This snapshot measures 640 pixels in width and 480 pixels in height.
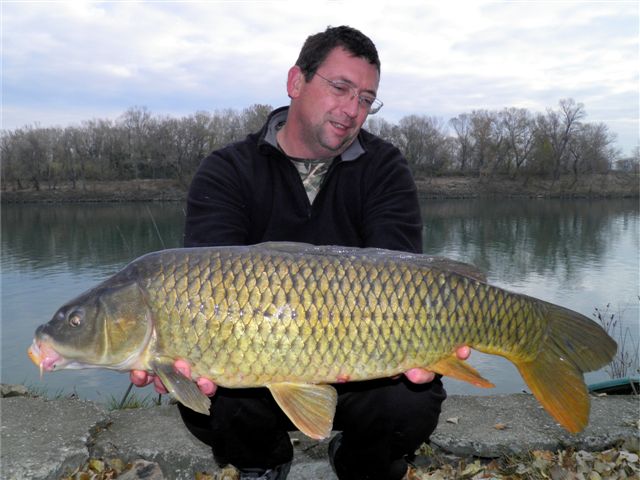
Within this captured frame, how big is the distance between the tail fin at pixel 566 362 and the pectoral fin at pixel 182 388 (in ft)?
2.93

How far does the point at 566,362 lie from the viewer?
1.66m

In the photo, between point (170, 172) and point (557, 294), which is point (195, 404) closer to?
point (557, 294)

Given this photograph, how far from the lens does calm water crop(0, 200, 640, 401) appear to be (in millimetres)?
5582

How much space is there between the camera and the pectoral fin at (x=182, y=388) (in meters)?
1.47

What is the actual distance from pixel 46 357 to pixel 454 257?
1043 cm

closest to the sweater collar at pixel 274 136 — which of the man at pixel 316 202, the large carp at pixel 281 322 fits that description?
the man at pixel 316 202

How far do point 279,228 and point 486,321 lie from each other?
830mm

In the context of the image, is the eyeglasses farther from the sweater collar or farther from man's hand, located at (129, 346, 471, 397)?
man's hand, located at (129, 346, 471, 397)

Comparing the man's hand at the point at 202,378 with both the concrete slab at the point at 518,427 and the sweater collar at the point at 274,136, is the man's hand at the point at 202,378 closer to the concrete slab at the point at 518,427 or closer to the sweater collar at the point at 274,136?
the concrete slab at the point at 518,427

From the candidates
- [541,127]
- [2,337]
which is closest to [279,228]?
[2,337]

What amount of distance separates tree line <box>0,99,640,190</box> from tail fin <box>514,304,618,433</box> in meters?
32.4

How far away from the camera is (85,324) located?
1503 mm

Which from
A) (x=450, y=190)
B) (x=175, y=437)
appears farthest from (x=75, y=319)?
(x=450, y=190)

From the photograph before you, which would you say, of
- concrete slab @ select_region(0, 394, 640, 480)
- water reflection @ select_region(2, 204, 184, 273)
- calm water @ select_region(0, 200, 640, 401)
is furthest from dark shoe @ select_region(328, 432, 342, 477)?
water reflection @ select_region(2, 204, 184, 273)
